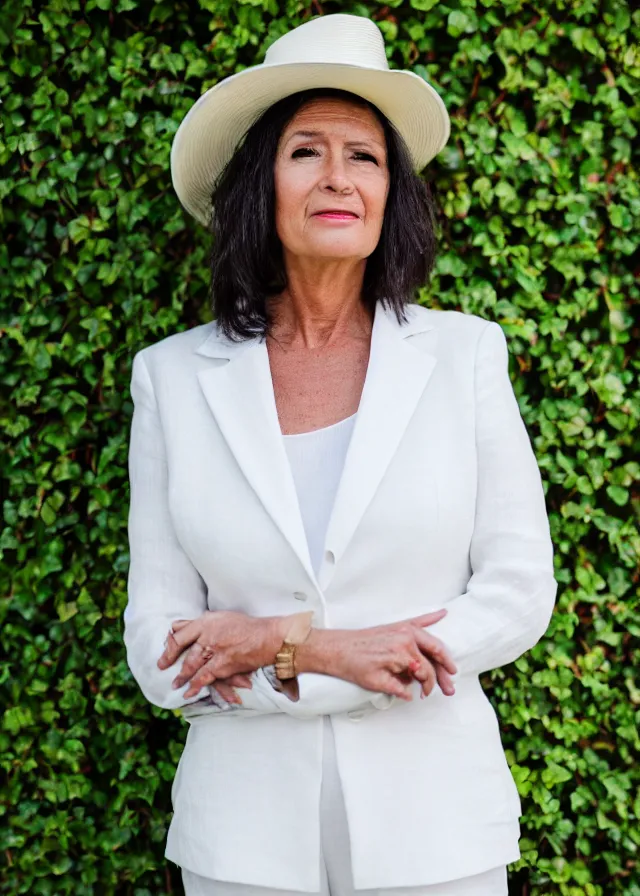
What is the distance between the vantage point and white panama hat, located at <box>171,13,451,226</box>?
2133 mm

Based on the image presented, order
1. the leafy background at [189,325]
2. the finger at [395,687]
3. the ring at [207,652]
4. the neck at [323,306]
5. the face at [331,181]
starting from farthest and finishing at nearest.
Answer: the leafy background at [189,325] < the neck at [323,306] < the face at [331,181] < the ring at [207,652] < the finger at [395,687]

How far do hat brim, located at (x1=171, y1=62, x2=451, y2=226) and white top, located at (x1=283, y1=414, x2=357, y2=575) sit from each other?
0.67 meters

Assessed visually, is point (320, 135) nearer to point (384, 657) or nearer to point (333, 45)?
point (333, 45)

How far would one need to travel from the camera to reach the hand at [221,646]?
75.2 inches

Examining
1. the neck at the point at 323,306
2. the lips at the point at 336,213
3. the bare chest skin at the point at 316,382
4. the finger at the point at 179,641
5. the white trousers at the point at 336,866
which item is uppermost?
the lips at the point at 336,213

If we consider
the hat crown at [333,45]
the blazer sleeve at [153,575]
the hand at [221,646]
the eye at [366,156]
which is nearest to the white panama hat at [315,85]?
the hat crown at [333,45]

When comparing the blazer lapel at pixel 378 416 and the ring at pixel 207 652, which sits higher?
the blazer lapel at pixel 378 416

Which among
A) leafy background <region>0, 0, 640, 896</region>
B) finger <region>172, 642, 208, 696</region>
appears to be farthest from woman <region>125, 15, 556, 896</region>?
leafy background <region>0, 0, 640, 896</region>

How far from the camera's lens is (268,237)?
7.59ft

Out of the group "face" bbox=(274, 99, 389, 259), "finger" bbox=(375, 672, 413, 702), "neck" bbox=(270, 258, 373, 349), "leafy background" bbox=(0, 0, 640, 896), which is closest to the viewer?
"finger" bbox=(375, 672, 413, 702)

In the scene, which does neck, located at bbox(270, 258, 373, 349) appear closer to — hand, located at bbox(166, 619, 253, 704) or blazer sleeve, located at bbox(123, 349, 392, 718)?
blazer sleeve, located at bbox(123, 349, 392, 718)

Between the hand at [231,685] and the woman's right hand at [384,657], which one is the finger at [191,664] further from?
the woman's right hand at [384,657]

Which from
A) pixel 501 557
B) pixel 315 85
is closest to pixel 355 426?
pixel 501 557

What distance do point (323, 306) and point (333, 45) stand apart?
514 mm
